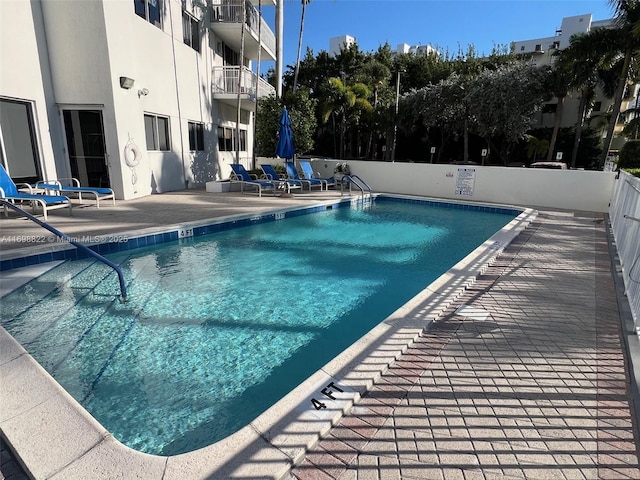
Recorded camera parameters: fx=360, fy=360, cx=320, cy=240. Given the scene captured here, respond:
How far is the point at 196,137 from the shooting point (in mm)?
13664

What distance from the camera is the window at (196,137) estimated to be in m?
13.3

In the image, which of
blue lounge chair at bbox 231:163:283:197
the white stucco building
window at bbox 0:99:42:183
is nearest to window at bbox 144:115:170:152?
the white stucco building

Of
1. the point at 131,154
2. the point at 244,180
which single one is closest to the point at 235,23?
the point at 244,180

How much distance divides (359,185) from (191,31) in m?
8.33

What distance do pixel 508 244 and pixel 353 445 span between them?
565 centimetres

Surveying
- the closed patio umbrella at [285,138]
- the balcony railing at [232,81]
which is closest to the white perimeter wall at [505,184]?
the closed patio umbrella at [285,138]

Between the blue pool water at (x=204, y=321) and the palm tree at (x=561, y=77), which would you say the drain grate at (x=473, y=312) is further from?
the palm tree at (x=561, y=77)

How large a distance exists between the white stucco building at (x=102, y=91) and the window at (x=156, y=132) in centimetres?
3

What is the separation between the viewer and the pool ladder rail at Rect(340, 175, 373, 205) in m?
12.5

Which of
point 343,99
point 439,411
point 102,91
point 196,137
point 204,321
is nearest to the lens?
point 439,411

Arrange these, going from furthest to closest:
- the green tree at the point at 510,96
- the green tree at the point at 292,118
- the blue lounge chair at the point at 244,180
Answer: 1. the green tree at the point at 510,96
2. the green tree at the point at 292,118
3. the blue lounge chair at the point at 244,180

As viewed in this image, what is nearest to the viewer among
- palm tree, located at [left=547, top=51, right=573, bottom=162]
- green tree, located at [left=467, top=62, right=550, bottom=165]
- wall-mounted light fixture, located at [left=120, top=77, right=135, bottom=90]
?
wall-mounted light fixture, located at [left=120, top=77, right=135, bottom=90]

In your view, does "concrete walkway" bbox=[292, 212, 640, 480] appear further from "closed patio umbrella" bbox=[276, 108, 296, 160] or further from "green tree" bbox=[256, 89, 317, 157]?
"green tree" bbox=[256, 89, 317, 157]

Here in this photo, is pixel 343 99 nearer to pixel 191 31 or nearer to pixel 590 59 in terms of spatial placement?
pixel 191 31
